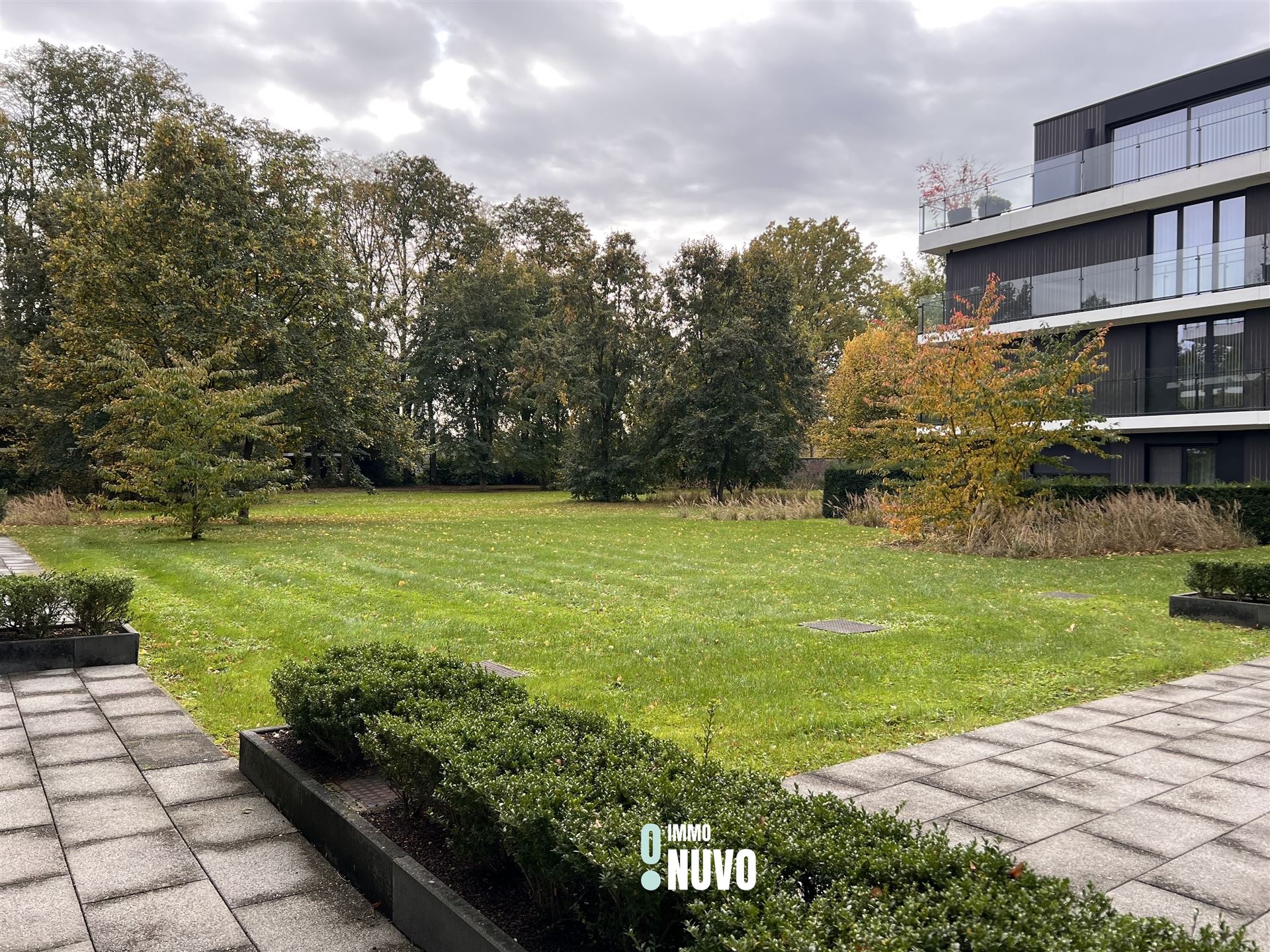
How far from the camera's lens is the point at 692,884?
2150 millimetres

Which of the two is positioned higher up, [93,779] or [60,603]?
[60,603]

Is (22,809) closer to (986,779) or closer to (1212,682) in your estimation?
(986,779)

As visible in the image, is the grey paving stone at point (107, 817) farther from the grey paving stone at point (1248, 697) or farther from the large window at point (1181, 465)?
the large window at point (1181, 465)

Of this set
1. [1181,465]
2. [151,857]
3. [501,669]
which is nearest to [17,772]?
[151,857]

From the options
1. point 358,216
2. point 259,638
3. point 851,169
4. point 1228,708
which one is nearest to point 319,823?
point 259,638

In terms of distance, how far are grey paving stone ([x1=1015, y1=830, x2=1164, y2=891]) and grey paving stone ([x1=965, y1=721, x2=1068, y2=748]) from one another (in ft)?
→ 4.49

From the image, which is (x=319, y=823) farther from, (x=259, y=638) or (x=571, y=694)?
(x=259, y=638)

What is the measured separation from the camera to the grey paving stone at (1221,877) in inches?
122

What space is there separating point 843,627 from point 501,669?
11.8ft

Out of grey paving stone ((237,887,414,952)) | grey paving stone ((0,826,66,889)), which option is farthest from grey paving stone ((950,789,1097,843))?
grey paving stone ((0,826,66,889))

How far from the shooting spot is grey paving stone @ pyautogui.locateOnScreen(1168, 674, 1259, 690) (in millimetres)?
6434

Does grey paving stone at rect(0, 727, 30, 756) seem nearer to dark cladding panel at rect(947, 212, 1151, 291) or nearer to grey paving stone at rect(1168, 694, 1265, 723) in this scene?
grey paving stone at rect(1168, 694, 1265, 723)

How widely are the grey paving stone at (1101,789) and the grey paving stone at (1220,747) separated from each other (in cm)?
70

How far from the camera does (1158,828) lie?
378 centimetres
